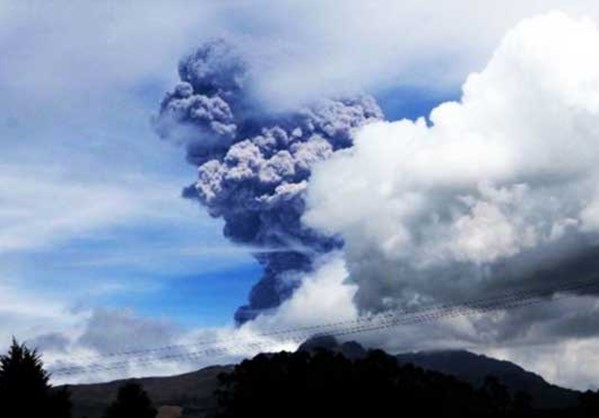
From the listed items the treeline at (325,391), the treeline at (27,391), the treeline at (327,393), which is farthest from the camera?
the treeline at (325,391)

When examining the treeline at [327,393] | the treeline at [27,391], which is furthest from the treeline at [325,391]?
the treeline at [27,391]

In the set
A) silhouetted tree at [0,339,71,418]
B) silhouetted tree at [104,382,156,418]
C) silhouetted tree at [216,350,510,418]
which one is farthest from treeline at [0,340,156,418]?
silhouetted tree at [216,350,510,418]

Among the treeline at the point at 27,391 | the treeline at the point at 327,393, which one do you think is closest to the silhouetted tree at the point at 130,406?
the treeline at the point at 327,393

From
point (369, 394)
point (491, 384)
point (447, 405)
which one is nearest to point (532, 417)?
point (369, 394)

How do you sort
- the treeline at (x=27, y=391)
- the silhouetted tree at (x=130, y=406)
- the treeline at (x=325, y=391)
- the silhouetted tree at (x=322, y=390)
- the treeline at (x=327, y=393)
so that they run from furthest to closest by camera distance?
the silhouetted tree at (x=322, y=390) < the treeline at (x=325, y=391) < the treeline at (x=327, y=393) < the silhouetted tree at (x=130, y=406) < the treeline at (x=27, y=391)

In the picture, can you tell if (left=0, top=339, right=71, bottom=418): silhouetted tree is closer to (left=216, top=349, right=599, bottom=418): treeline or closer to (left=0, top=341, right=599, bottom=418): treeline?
(left=0, top=341, right=599, bottom=418): treeline

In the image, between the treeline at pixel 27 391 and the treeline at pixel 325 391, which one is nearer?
the treeline at pixel 27 391

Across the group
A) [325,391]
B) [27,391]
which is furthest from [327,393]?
[27,391]

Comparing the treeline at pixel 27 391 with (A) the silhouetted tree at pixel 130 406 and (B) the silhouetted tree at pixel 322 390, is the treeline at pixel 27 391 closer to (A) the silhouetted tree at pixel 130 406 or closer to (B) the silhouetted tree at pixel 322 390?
(A) the silhouetted tree at pixel 130 406
